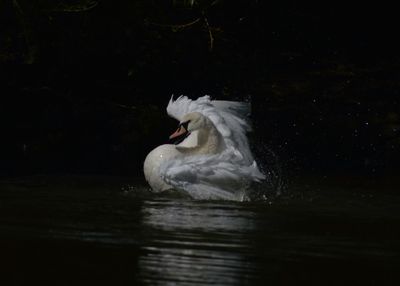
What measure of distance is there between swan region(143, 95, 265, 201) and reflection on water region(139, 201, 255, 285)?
41cm

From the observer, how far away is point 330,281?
614cm

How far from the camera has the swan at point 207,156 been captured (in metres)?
9.97

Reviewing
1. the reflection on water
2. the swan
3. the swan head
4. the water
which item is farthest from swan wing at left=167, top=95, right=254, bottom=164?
the reflection on water

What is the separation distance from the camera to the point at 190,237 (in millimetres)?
7484

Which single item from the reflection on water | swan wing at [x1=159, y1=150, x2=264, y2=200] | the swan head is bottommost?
the reflection on water

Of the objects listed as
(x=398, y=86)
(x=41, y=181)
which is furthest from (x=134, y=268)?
(x=398, y=86)

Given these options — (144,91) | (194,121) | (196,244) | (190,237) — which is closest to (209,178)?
(194,121)

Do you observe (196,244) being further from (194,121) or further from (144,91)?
(144,91)

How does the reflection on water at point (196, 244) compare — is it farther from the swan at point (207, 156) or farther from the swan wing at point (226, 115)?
the swan wing at point (226, 115)

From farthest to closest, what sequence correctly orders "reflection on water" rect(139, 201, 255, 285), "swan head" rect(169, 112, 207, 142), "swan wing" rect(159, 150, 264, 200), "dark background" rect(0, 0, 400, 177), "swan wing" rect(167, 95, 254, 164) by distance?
"dark background" rect(0, 0, 400, 177) → "swan wing" rect(167, 95, 254, 164) → "swan head" rect(169, 112, 207, 142) → "swan wing" rect(159, 150, 264, 200) → "reflection on water" rect(139, 201, 255, 285)

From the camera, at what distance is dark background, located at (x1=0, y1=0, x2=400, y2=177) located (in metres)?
12.7

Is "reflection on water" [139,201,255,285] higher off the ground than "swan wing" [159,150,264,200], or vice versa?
"swan wing" [159,150,264,200]

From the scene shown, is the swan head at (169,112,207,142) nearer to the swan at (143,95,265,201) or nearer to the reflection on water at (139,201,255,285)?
the swan at (143,95,265,201)

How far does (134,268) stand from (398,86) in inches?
335
